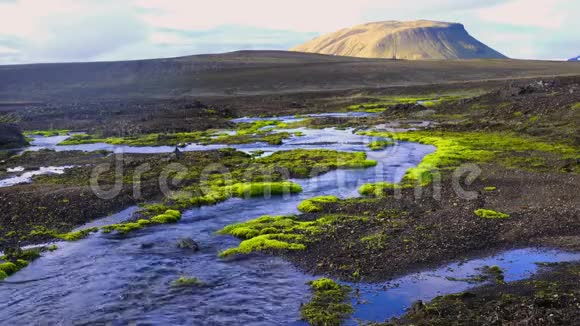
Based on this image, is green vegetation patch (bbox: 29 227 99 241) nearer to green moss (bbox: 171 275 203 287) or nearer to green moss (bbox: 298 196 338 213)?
green moss (bbox: 171 275 203 287)

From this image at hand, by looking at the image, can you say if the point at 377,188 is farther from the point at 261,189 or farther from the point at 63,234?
the point at 63,234

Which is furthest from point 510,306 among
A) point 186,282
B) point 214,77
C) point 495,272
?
point 214,77

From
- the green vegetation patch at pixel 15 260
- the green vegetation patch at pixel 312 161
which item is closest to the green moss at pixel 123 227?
the green vegetation patch at pixel 15 260

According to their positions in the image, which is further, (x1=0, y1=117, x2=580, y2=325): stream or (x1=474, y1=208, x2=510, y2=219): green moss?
(x1=474, y1=208, x2=510, y2=219): green moss

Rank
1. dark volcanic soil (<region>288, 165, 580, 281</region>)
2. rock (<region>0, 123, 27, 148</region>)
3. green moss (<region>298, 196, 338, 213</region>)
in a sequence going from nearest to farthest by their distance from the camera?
1. dark volcanic soil (<region>288, 165, 580, 281</region>)
2. green moss (<region>298, 196, 338, 213</region>)
3. rock (<region>0, 123, 27, 148</region>)

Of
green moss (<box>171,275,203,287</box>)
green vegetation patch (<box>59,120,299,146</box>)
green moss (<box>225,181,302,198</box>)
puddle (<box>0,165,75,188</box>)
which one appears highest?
green vegetation patch (<box>59,120,299,146</box>)

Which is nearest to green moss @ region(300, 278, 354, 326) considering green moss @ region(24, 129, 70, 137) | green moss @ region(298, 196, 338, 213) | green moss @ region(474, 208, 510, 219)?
green moss @ region(298, 196, 338, 213)

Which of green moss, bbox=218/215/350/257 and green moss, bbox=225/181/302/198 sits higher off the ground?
green moss, bbox=225/181/302/198

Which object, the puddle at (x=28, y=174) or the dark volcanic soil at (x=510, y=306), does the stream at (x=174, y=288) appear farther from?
the puddle at (x=28, y=174)
